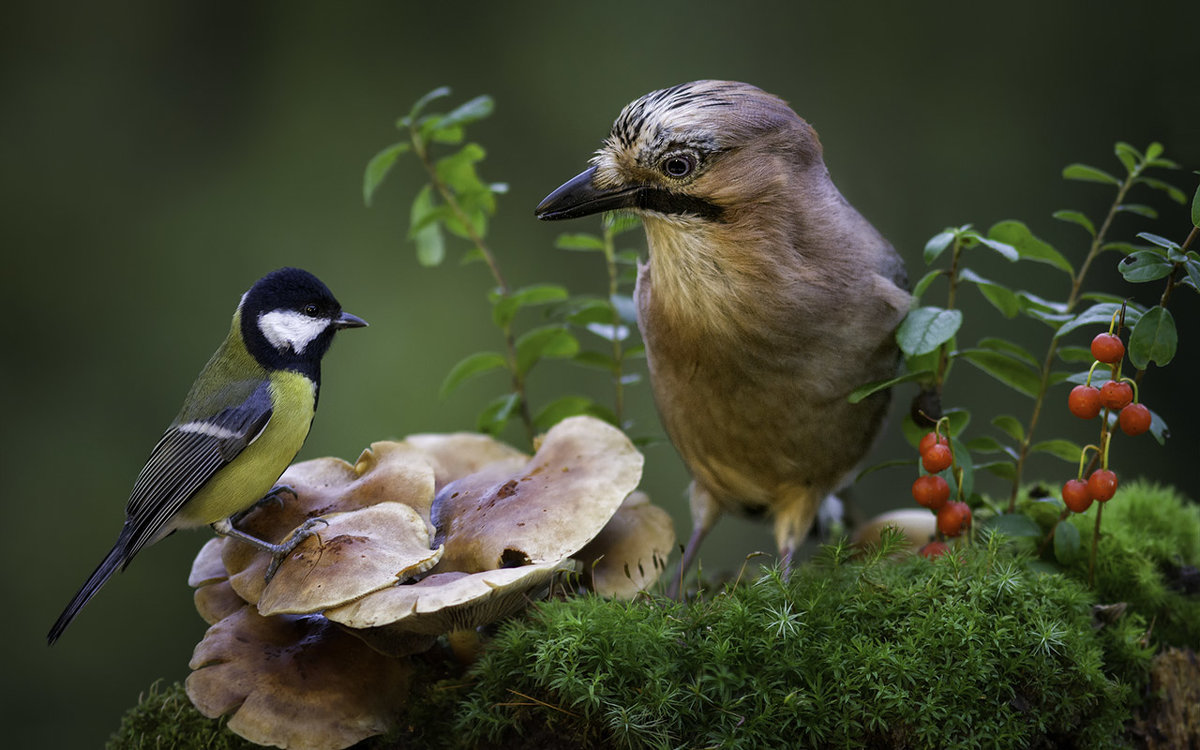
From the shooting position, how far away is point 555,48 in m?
5.87

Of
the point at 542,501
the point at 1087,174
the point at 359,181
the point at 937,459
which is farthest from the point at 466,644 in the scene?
the point at 359,181

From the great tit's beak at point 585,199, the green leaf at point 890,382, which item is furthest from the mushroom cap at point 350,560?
the green leaf at point 890,382

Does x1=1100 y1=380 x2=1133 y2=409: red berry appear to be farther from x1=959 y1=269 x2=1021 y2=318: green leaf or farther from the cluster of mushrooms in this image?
the cluster of mushrooms

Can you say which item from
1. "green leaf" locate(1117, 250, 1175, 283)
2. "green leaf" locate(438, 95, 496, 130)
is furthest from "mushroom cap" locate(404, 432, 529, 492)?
"green leaf" locate(1117, 250, 1175, 283)

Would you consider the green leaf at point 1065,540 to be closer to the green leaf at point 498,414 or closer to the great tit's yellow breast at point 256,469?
the green leaf at point 498,414

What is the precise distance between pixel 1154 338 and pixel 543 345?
1.60 metres

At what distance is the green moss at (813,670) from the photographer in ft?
5.91

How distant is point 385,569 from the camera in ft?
6.21

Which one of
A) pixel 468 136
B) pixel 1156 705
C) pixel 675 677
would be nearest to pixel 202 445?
pixel 675 677

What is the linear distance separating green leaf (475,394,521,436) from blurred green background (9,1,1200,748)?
2.12 metres

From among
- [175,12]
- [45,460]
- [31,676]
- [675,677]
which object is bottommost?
[31,676]

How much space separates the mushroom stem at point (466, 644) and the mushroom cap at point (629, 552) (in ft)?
0.92

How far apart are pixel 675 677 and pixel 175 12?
16.7 feet

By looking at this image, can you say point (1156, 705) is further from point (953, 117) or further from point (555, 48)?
point (555, 48)
